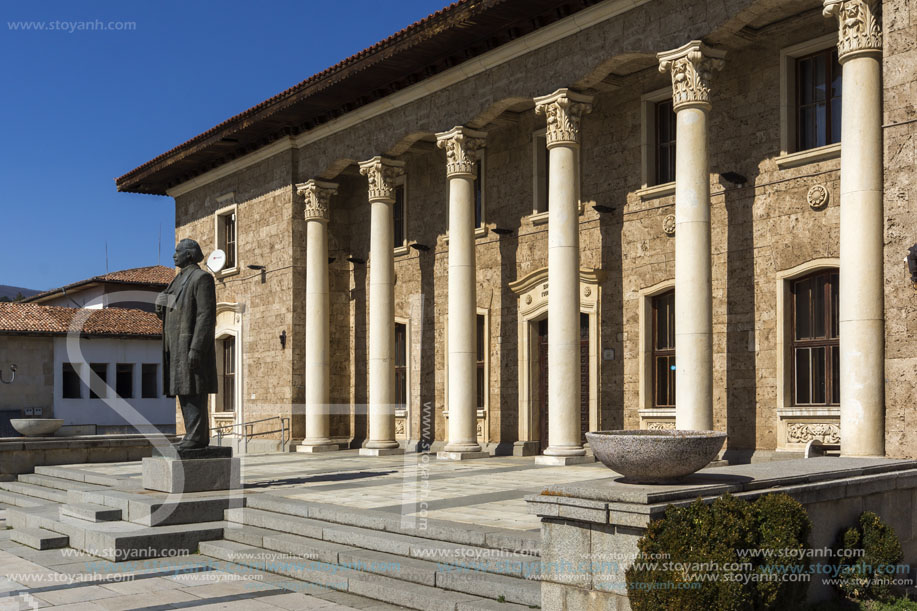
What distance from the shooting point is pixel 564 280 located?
16578 mm

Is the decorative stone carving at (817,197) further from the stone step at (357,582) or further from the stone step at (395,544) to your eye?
the stone step at (357,582)

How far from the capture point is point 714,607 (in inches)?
235

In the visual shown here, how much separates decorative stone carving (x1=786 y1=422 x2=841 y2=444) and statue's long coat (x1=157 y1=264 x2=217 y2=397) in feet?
29.5

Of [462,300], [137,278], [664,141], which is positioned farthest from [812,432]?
[137,278]

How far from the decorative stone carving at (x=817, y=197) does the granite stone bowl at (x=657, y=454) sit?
872 centimetres

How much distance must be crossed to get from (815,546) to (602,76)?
35.7 feet

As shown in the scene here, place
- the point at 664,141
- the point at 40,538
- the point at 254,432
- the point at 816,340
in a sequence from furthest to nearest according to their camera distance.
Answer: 1. the point at 254,432
2. the point at 664,141
3. the point at 816,340
4. the point at 40,538

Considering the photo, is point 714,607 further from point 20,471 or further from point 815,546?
point 20,471

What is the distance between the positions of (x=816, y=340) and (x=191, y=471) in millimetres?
9785

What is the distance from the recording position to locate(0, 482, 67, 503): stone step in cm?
1495

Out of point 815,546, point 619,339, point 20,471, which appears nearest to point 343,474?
point 619,339

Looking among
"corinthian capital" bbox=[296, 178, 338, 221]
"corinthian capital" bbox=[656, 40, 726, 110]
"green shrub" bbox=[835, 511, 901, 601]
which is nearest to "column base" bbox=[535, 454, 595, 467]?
"corinthian capital" bbox=[656, 40, 726, 110]

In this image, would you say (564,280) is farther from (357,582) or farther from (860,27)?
(357,582)

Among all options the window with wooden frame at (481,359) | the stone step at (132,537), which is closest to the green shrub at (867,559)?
the stone step at (132,537)
